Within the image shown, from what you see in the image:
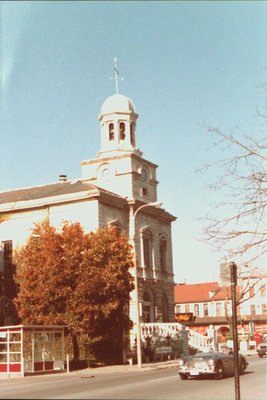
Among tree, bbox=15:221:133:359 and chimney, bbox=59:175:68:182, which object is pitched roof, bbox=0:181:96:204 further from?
tree, bbox=15:221:133:359

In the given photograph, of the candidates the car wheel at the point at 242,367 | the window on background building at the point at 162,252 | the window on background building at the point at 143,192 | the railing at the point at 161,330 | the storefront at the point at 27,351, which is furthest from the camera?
the window on background building at the point at 162,252


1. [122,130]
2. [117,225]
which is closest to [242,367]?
[117,225]

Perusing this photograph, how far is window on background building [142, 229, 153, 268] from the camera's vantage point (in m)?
50.8

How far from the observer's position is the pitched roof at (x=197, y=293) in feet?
315

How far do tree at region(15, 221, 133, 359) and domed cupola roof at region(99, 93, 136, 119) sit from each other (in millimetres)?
19771

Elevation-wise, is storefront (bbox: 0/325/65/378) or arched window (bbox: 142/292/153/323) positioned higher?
arched window (bbox: 142/292/153/323)

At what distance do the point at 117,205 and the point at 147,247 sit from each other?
5504mm

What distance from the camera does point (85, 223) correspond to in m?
45.3

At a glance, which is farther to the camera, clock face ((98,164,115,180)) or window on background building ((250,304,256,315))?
window on background building ((250,304,256,315))

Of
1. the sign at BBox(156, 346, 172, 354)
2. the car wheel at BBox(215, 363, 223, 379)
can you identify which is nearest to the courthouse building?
the sign at BBox(156, 346, 172, 354)

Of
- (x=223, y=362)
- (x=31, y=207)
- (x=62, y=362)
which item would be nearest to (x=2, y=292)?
(x=31, y=207)

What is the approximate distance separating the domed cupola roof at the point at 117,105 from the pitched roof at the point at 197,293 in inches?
1881

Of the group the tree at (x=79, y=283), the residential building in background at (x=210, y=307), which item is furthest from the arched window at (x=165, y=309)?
the residential building in background at (x=210, y=307)

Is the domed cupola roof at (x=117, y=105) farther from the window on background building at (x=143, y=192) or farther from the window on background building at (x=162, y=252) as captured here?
the window on background building at (x=162, y=252)
